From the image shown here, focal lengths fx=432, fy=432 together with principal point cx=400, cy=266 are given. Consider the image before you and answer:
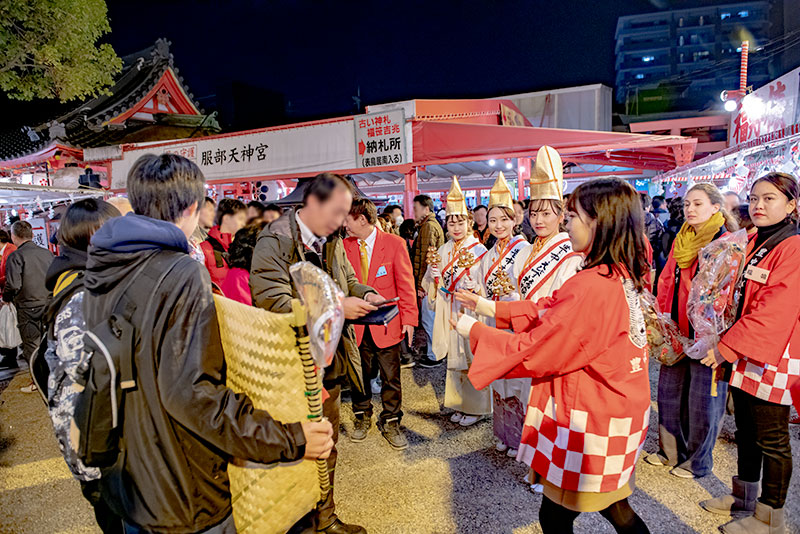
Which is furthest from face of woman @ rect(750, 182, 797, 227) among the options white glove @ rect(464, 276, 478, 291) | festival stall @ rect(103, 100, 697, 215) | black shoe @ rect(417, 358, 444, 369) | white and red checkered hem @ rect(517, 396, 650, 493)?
festival stall @ rect(103, 100, 697, 215)

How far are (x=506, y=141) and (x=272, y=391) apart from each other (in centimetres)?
761

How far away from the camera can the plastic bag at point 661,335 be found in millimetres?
2215

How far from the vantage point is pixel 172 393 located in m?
1.23

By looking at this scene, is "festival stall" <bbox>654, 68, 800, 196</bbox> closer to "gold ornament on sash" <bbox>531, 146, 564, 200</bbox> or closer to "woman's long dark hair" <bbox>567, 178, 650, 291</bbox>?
"gold ornament on sash" <bbox>531, 146, 564, 200</bbox>

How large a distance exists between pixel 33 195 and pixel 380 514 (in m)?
10.3

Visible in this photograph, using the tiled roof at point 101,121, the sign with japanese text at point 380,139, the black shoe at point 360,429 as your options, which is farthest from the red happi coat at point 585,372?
the tiled roof at point 101,121

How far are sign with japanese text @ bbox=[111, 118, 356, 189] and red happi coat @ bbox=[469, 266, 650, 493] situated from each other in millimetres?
7936

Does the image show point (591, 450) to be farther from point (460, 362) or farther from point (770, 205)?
point (460, 362)

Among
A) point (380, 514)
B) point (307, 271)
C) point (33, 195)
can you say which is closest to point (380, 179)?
point (33, 195)

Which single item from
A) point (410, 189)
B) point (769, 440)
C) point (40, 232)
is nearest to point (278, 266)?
point (769, 440)

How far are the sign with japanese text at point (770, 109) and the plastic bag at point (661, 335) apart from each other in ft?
29.9

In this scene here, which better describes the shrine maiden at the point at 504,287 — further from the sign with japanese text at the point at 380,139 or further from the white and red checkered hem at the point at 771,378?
the sign with japanese text at the point at 380,139

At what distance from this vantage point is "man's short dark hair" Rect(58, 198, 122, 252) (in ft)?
8.12

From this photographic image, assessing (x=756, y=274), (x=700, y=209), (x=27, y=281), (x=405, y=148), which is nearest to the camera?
(x=756, y=274)
